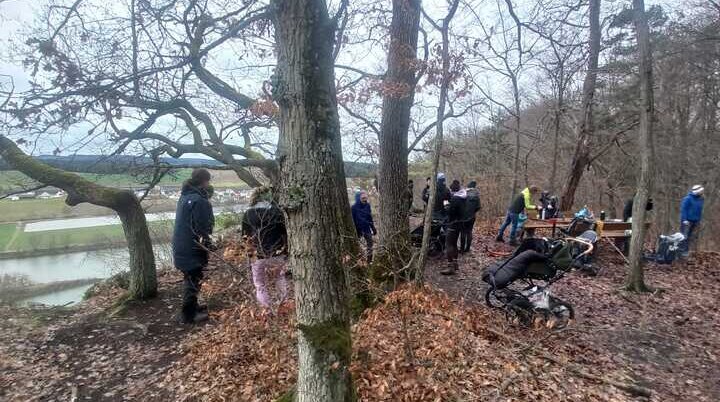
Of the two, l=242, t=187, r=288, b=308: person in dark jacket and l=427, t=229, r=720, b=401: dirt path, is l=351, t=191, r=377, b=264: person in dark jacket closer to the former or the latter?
l=427, t=229, r=720, b=401: dirt path

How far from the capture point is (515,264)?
5168mm

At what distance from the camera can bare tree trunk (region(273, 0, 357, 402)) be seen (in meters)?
2.14

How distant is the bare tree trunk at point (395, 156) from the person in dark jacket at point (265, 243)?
147 centimetres

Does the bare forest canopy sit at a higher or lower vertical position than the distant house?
higher

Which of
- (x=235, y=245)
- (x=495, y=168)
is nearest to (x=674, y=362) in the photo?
(x=235, y=245)

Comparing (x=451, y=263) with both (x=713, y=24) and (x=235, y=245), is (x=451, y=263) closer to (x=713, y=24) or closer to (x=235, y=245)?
(x=235, y=245)

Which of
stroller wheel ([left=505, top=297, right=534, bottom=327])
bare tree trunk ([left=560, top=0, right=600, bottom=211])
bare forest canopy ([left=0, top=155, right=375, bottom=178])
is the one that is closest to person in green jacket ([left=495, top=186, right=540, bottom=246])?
bare tree trunk ([left=560, top=0, right=600, bottom=211])

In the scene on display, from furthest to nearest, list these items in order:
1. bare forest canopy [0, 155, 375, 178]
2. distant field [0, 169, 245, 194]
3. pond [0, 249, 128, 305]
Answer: pond [0, 249, 128, 305] < bare forest canopy [0, 155, 375, 178] < distant field [0, 169, 245, 194]

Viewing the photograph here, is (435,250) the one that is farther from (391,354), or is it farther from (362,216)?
(391,354)

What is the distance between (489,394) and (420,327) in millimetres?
1170

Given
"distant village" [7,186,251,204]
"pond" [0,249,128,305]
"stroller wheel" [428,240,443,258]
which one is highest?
"distant village" [7,186,251,204]

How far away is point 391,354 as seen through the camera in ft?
13.0

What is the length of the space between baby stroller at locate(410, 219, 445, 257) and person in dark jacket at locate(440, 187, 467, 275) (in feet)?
0.93

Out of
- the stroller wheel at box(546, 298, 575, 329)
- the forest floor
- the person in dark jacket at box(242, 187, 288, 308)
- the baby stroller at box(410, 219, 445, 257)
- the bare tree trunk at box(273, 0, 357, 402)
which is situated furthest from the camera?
the baby stroller at box(410, 219, 445, 257)
